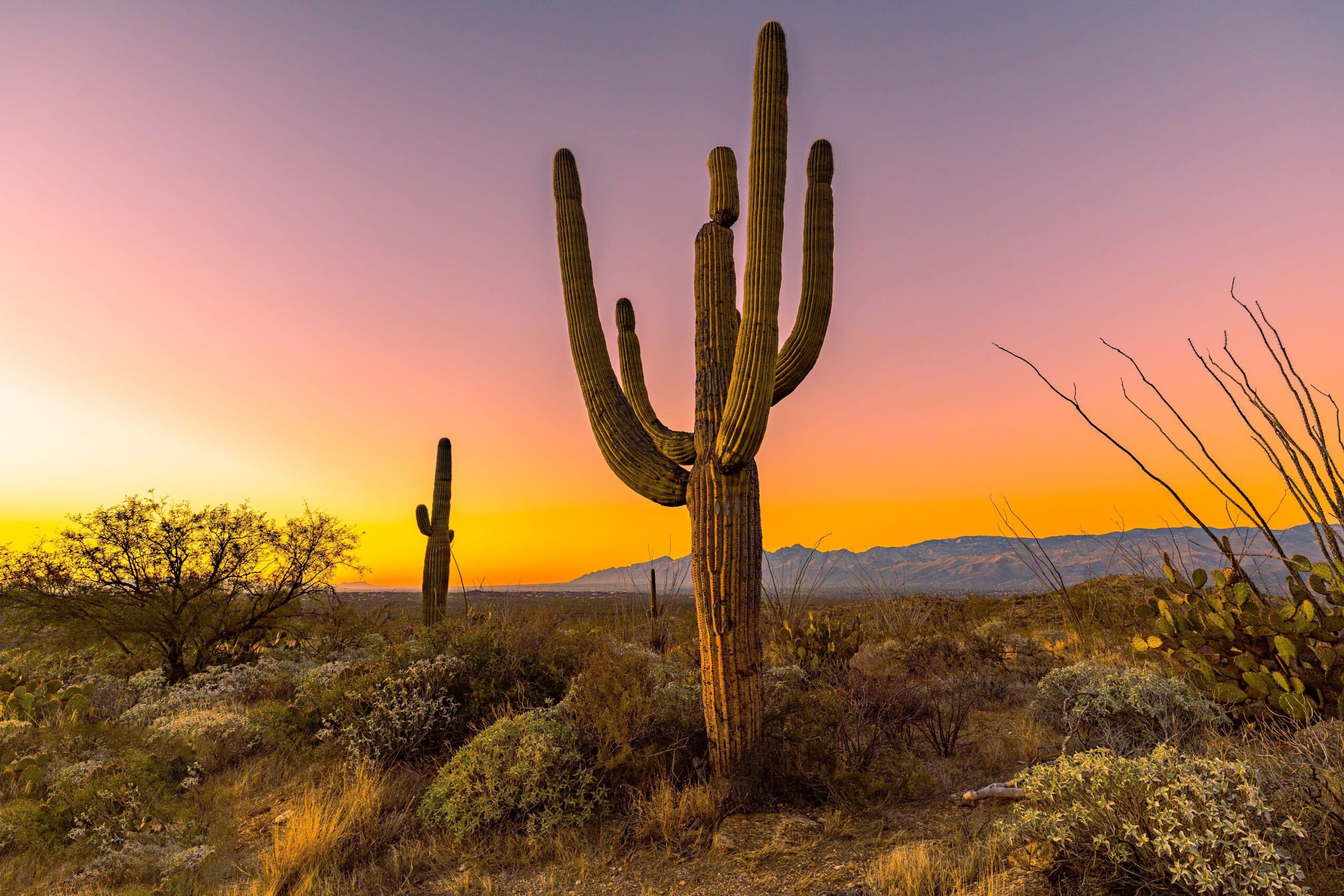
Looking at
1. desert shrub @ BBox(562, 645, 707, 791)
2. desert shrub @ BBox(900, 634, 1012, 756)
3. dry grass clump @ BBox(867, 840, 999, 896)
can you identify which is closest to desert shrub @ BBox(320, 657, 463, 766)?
desert shrub @ BBox(562, 645, 707, 791)

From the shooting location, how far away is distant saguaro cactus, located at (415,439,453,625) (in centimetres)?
1297

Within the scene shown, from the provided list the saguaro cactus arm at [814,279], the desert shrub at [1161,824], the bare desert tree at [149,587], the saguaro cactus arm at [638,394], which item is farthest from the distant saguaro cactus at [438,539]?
the desert shrub at [1161,824]

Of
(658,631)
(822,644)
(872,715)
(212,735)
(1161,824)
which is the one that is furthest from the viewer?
(658,631)

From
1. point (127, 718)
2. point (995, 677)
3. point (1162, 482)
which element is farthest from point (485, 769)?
point (995, 677)

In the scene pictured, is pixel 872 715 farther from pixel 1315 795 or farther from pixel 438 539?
pixel 438 539

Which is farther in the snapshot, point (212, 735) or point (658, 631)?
point (658, 631)

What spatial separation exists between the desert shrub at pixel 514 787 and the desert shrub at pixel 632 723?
0.69 ft

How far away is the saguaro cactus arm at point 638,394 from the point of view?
19.0 ft

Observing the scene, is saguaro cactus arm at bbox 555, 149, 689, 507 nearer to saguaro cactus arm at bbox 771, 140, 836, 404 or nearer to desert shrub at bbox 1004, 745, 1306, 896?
saguaro cactus arm at bbox 771, 140, 836, 404

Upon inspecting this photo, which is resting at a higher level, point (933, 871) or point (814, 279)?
point (814, 279)

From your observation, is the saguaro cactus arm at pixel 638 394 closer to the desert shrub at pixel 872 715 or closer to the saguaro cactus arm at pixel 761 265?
the saguaro cactus arm at pixel 761 265

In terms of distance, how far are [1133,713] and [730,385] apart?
4.73 metres

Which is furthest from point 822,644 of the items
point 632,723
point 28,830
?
point 28,830

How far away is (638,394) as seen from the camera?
6.84 meters
